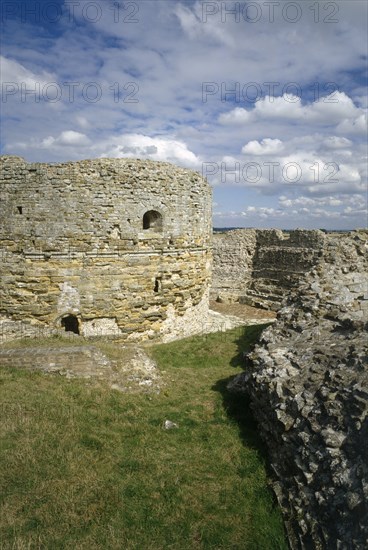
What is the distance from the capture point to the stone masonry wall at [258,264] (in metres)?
22.1

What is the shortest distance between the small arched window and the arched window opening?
388 centimetres

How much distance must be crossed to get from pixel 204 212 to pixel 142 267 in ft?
11.6

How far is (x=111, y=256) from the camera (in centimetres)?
1267

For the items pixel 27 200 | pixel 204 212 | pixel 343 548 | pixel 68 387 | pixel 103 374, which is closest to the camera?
pixel 343 548

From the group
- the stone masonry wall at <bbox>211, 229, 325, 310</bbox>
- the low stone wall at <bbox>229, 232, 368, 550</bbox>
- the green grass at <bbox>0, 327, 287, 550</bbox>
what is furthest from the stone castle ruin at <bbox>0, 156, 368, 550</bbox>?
the stone masonry wall at <bbox>211, 229, 325, 310</bbox>

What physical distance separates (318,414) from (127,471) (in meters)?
3.16

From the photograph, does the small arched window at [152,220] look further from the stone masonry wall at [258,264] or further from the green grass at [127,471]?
the stone masonry wall at [258,264]

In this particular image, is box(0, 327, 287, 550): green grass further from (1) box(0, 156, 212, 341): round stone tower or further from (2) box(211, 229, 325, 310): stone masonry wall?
(2) box(211, 229, 325, 310): stone masonry wall

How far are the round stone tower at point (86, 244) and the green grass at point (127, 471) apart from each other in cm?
361

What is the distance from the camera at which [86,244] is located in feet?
40.7

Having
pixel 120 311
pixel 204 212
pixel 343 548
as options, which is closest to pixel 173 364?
pixel 120 311

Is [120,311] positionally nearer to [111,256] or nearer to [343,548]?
[111,256]

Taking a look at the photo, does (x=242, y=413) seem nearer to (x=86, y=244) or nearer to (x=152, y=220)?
(x=86, y=244)

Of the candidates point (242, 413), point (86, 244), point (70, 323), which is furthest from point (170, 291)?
→ point (242, 413)
